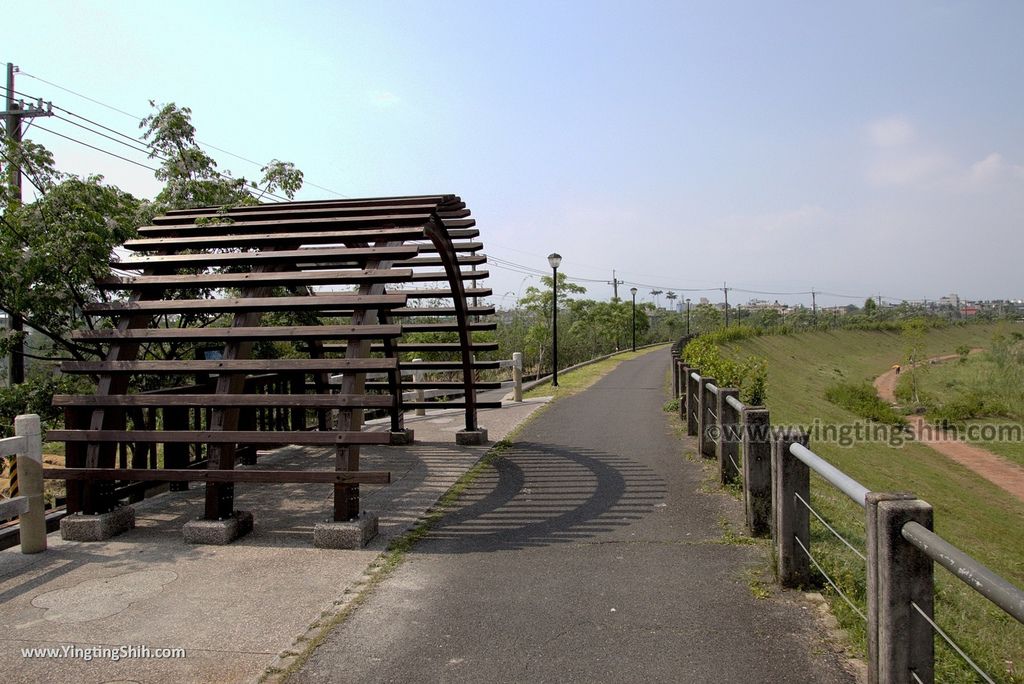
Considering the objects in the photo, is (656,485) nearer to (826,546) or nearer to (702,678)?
(826,546)

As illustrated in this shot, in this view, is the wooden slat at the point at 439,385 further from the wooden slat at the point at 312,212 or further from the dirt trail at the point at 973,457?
the dirt trail at the point at 973,457

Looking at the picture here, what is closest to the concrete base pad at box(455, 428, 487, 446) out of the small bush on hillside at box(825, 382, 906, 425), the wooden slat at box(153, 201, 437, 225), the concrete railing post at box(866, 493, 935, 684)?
the wooden slat at box(153, 201, 437, 225)

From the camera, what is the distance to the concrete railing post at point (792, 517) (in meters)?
4.65

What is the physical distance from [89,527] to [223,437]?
1.40 metres

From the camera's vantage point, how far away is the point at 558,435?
1175cm

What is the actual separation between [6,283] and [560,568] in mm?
6429

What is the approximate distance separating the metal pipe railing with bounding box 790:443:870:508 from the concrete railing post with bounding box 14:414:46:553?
5.71 metres

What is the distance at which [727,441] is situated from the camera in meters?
7.48

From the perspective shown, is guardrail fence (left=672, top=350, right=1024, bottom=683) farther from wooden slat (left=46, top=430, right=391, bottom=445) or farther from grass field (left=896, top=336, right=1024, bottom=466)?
grass field (left=896, top=336, right=1024, bottom=466)

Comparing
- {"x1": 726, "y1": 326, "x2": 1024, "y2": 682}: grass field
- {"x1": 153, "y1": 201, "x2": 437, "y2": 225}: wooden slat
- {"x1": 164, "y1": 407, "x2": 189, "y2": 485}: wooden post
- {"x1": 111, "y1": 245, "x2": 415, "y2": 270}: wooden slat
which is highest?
{"x1": 153, "y1": 201, "x2": 437, "y2": 225}: wooden slat

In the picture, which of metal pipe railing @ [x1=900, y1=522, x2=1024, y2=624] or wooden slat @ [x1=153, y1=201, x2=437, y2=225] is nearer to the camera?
metal pipe railing @ [x1=900, y1=522, x2=1024, y2=624]

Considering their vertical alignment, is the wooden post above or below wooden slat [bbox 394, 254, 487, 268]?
below

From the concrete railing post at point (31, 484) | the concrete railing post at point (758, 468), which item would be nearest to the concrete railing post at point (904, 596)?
the concrete railing post at point (758, 468)

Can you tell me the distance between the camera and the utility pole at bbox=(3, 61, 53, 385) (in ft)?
26.9
